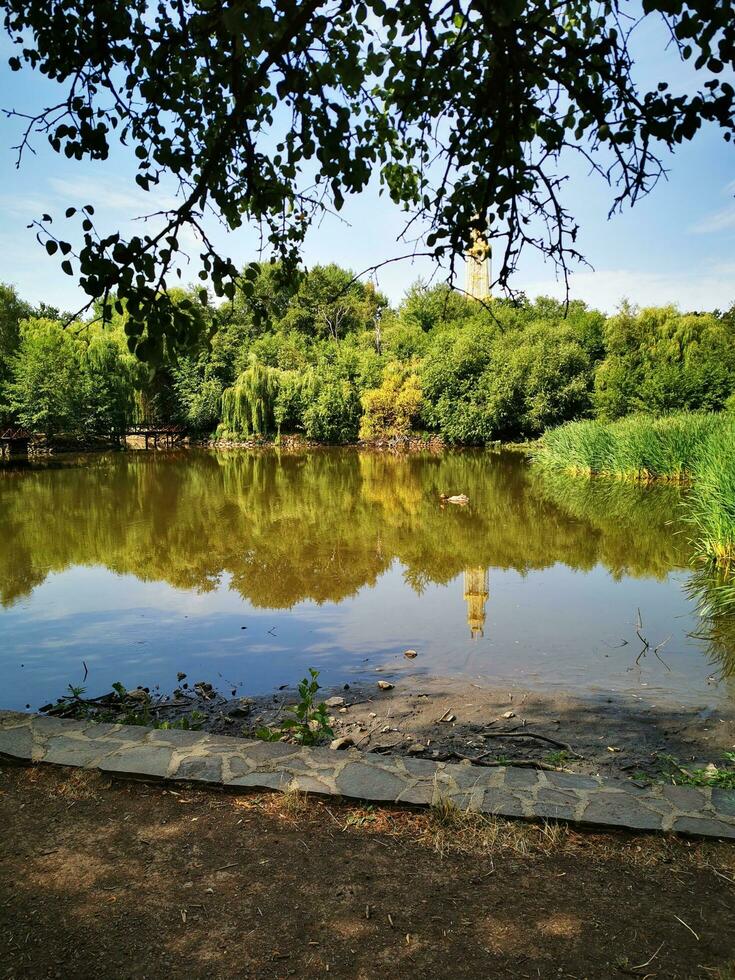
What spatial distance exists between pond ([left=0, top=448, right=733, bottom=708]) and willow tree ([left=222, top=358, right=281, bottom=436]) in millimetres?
18220

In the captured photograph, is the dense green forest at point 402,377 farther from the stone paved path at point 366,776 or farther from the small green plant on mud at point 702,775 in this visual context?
the stone paved path at point 366,776

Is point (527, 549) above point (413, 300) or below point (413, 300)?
below

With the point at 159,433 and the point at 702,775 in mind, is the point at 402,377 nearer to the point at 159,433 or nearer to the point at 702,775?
the point at 159,433

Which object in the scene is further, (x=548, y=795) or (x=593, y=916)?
(x=548, y=795)

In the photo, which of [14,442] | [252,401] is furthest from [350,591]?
[252,401]

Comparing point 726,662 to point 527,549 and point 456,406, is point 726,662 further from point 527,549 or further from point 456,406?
point 456,406

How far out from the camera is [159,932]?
241 cm

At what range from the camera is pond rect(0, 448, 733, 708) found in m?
6.21

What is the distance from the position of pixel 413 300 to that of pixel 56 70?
123 ft

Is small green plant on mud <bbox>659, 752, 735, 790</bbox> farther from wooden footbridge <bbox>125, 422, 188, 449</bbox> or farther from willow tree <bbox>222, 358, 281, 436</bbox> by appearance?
wooden footbridge <bbox>125, 422, 188, 449</bbox>

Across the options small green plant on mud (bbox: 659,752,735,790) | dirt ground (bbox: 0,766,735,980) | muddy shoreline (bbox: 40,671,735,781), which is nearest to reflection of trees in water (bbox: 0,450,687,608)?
muddy shoreline (bbox: 40,671,735,781)

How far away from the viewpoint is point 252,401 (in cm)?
3541

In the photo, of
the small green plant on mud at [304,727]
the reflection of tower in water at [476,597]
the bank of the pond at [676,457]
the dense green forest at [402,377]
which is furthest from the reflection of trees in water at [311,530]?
the dense green forest at [402,377]

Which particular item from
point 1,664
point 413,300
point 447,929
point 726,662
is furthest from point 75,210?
point 413,300
